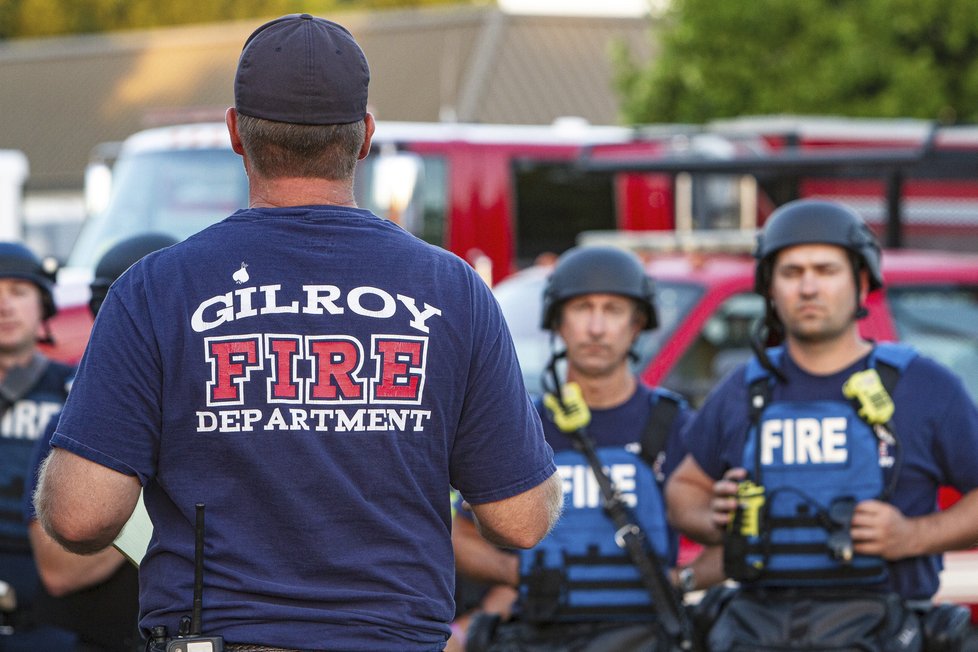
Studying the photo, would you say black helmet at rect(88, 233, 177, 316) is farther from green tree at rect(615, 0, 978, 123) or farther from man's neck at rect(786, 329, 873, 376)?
green tree at rect(615, 0, 978, 123)

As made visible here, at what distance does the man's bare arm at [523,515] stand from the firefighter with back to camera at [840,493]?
1.65 meters

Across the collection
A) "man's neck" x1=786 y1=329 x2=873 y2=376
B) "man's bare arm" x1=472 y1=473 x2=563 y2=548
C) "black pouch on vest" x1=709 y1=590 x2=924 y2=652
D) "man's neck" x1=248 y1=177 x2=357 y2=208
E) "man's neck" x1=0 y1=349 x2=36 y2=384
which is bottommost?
"black pouch on vest" x1=709 y1=590 x2=924 y2=652

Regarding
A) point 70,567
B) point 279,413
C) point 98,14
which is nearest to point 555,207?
point 70,567

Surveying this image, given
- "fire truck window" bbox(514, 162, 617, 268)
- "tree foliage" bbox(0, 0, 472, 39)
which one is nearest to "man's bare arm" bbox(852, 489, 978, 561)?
"fire truck window" bbox(514, 162, 617, 268)

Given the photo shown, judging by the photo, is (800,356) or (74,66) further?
(74,66)

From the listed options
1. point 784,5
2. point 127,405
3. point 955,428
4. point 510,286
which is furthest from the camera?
point 784,5

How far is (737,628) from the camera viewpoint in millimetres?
4367

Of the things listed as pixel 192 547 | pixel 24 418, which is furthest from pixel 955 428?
pixel 24 418

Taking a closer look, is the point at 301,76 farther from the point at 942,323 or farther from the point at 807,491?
the point at 942,323

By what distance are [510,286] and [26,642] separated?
2875 mm

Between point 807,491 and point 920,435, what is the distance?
35 centimetres

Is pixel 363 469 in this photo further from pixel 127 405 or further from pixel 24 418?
pixel 24 418

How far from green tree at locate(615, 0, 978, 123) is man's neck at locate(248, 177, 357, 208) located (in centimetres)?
1451

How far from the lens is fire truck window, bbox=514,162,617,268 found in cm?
1280
